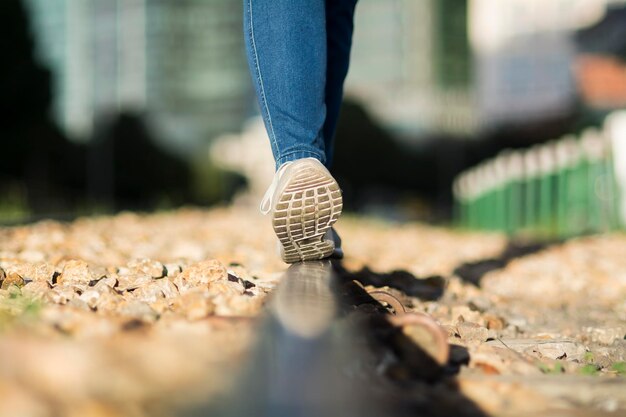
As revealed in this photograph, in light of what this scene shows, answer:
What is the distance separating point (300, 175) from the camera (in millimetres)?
2070

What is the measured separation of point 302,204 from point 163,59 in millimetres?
104619

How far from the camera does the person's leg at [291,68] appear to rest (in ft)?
7.23

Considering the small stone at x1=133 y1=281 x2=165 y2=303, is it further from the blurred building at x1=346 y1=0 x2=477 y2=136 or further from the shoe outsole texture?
the blurred building at x1=346 y1=0 x2=477 y2=136

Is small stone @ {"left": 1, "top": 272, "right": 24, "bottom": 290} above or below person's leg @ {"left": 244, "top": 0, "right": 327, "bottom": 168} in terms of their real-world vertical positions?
below

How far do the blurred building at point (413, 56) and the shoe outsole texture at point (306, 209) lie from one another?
3762 inches

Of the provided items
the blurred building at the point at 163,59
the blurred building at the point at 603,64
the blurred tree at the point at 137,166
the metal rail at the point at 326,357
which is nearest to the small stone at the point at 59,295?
the metal rail at the point at 326,357

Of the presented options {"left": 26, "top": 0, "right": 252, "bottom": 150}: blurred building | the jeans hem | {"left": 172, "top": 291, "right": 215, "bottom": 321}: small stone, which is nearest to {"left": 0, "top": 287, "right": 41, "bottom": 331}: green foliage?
{"left": 172, "top": 291, "right": 215, "bottom": 321}: small stone

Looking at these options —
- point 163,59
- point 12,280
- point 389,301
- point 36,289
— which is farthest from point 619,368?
point 163,59

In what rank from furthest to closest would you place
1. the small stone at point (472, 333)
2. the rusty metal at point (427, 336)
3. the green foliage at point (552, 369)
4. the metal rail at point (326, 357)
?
the small stone at point (472, 333) < the green foliage at point (552, 369) < the rusty metal at point (427, 336) < the metal rail at point (326, 357)

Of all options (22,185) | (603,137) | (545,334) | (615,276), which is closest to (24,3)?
(22,185)

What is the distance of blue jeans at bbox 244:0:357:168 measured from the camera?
2.21 m

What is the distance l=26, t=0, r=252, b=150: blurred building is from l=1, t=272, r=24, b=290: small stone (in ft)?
304

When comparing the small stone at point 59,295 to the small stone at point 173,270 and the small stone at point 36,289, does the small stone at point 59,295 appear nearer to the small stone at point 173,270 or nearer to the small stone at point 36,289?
the small stone at point 36,289

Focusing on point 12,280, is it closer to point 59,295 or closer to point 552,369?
point 59,295
